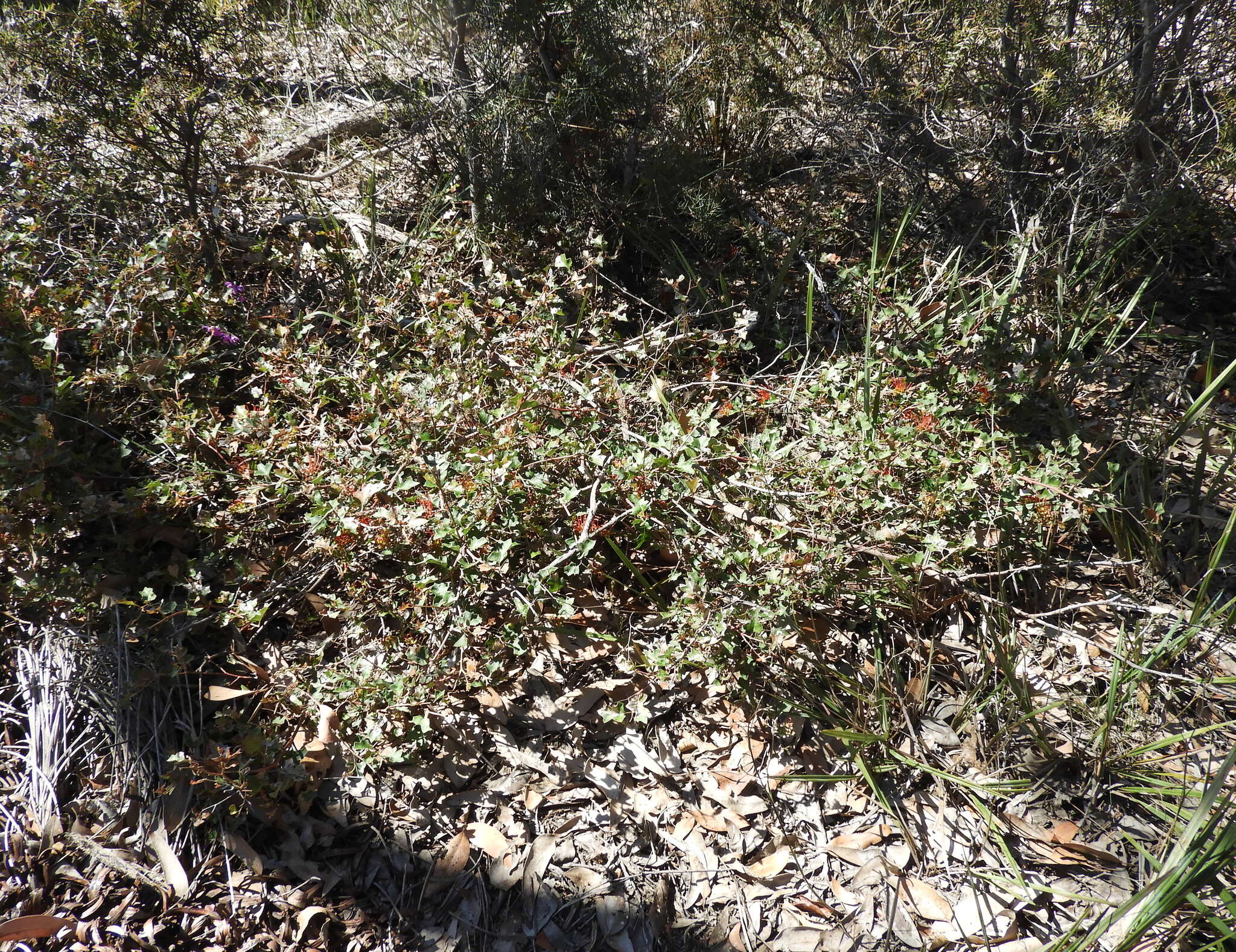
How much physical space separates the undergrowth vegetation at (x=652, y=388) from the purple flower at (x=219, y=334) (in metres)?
0.02

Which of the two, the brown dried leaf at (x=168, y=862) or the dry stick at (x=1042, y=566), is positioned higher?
the dry stick at (x=1042, y=566)

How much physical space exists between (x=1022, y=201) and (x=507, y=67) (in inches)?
90.6

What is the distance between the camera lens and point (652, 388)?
3.02 metres

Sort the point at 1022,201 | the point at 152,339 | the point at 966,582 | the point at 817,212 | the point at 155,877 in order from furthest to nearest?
the point at 817,212, the point at 1022,201, the point at 152,339, the point at 966,582, the point at 155,877

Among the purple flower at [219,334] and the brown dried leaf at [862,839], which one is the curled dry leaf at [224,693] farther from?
the brown dried leaf at [862,839]

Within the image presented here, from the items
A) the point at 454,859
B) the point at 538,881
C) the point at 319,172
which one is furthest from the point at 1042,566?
Result: the point at 319,172

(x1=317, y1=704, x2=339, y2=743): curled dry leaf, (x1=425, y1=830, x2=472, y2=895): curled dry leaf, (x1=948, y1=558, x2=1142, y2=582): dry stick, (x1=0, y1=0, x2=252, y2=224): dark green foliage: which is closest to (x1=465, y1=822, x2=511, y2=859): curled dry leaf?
A: (x1=425, y1=830, x2=472, y2=895): curled dry leaf

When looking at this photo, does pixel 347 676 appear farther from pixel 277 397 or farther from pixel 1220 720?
pixel 1220 720

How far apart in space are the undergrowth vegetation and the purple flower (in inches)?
0.6

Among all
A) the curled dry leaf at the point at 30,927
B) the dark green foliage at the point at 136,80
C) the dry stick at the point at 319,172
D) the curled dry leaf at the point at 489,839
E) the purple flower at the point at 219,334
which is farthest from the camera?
the dry stick at the point at 319,172

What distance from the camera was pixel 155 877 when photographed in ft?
7.48

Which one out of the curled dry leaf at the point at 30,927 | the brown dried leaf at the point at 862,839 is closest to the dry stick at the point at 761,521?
the brown dried leaf at the point at 862,839

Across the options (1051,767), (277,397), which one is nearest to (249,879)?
(277,397)

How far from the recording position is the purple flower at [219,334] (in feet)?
9.97
